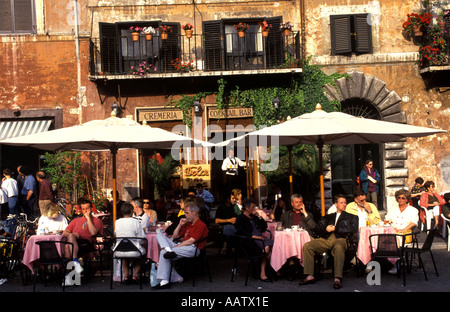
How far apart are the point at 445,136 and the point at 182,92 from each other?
7666 mm

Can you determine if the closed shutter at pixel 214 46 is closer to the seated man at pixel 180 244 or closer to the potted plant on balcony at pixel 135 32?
the potted plant on balcony at pixel 135 32

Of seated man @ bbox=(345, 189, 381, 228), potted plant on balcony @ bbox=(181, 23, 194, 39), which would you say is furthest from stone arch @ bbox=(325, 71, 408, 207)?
seated man @ bbox=(345, 189, 381, 228)

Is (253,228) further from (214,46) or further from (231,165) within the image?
(214,46)

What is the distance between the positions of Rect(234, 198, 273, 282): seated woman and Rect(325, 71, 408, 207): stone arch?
27.0ft

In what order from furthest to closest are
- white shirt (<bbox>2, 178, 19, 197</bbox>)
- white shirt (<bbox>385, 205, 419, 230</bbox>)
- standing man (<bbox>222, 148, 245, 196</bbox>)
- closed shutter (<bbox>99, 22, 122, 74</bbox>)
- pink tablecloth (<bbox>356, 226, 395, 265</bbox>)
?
closed shutter (<bbox>99, 22, 122, 74</bbox>), standing man (<bbox>222, 148, 245, 196</bbox>), white shirt (<bbox>2, 178, 19, 197</bbox>), white shirt (<bbox>385, 205, 419, 230</bbox>), pink tablecloth (<bbox>356, 226, 395, 265</bbox>)

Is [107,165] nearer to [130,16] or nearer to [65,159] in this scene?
[65,159]

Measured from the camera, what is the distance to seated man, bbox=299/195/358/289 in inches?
348

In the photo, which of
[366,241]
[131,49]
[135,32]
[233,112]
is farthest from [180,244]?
[131,49]

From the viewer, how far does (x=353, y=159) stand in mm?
17719

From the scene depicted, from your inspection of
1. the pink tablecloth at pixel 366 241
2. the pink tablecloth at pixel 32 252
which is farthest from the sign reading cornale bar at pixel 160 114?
the pink tablecloth at pixel 366 241

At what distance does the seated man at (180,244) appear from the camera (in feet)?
29.2

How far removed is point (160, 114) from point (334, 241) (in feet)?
30.0

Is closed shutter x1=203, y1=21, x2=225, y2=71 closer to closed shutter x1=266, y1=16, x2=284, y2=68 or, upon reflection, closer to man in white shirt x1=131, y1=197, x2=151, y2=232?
closed shutter x1=266, y1=16, x2=284, y2=68
